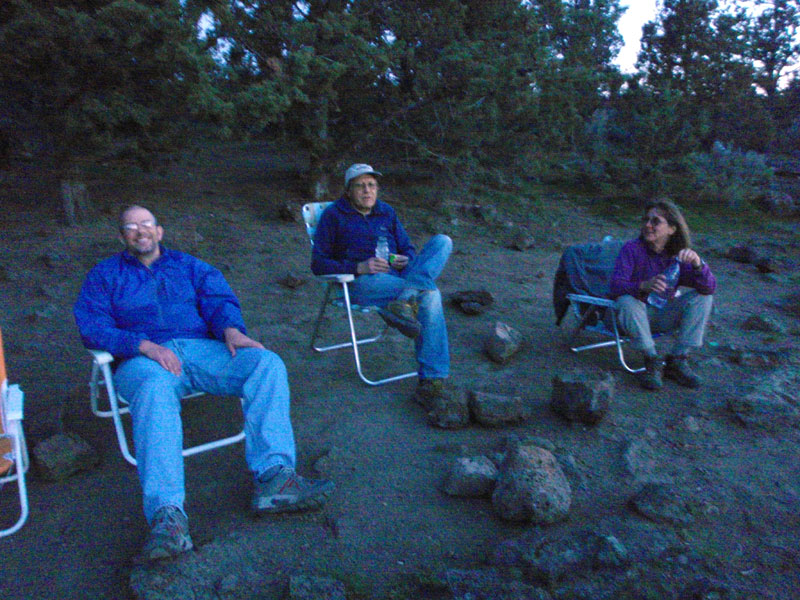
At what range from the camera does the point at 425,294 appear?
4.00 metres

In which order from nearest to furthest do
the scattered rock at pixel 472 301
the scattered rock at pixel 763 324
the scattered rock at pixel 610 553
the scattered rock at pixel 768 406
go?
the scattered rock at pixel 610 553, the scattered rock at pixel 768 406, the scattered rock at pixel 763 324, the scattered rock at pixel 472 301

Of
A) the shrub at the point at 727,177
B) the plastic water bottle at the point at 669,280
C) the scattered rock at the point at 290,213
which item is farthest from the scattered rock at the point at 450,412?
the shrub at the point at 727,177

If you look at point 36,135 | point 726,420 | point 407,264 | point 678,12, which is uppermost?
point 678,12

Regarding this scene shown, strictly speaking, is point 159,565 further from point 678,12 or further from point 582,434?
point 678,12

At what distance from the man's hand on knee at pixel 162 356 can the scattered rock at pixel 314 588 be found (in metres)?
1.10

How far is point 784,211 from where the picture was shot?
11.0 metres

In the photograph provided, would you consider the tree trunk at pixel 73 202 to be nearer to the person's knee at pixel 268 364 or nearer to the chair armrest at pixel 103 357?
the chair armrest at pixel 103 357

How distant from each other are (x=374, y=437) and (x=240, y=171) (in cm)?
807

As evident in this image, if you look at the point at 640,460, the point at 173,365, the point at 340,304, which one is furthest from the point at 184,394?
the point at 640,460

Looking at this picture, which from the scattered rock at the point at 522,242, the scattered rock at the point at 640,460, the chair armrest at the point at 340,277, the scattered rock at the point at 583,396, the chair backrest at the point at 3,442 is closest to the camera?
the chair backrest at the point at 3,442

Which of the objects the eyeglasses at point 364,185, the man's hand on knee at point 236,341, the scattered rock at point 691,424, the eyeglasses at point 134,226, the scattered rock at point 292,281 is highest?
the eyeglasses at point 364,185

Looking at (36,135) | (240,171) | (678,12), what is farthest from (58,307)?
(678,12)

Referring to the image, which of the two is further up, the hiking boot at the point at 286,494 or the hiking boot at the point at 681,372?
the hiking boot at the point at 286,494

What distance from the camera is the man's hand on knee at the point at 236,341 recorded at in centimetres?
319
